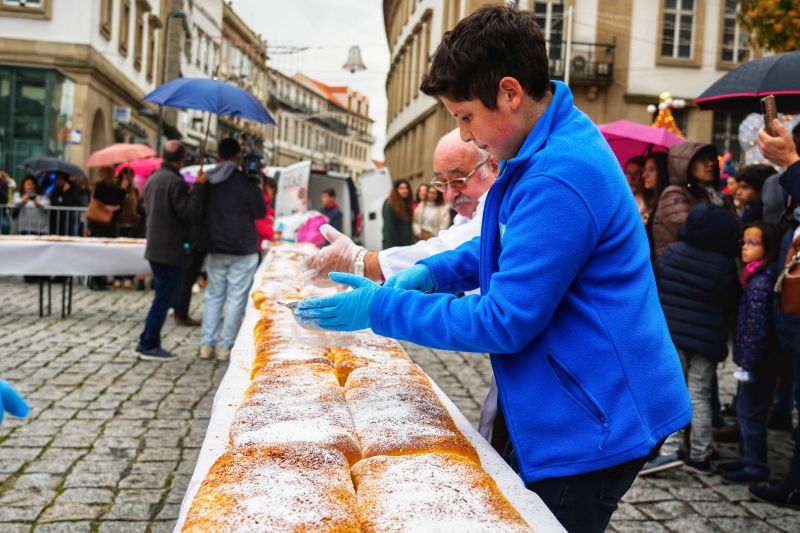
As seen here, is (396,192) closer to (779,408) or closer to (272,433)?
(779,408)

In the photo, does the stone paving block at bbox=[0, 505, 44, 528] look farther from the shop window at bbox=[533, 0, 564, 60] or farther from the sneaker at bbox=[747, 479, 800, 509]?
the shop window at bbox=[533, 0, 564, 60]

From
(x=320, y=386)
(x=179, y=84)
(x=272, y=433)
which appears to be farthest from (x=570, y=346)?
(x=179, y=84)

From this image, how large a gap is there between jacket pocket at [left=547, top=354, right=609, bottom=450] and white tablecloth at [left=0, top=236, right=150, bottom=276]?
8922 mm

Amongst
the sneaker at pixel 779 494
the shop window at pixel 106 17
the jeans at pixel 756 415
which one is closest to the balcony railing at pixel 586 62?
the shop window at pixel 106 17

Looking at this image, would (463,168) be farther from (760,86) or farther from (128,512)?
(760,86)

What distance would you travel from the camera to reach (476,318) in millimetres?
1738

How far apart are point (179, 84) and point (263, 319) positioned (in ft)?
21.3

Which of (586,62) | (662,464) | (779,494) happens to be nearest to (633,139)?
(662,464)

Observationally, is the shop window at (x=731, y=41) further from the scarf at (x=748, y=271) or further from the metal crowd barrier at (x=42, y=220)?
the scarf at (x=748, y=271)

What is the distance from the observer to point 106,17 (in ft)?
81.9

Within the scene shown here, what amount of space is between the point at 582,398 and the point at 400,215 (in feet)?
36.4

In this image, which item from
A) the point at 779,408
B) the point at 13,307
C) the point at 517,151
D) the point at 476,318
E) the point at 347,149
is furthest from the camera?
the point at 347,149

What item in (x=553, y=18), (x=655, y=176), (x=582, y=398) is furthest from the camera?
(x=553, y=18)

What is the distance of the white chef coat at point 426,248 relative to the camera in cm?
304
